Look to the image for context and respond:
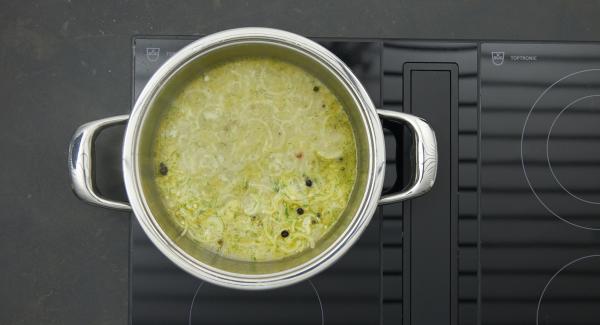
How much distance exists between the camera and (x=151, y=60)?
1028 mm

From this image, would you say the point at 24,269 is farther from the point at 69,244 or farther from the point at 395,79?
the point at 395,79

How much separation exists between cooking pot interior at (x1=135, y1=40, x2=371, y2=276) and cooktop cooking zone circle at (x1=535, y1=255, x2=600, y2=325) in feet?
1.76

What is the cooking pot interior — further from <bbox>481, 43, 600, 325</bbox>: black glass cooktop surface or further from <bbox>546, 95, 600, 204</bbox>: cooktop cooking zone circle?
<bbox>546, 95, 600, 204</bbox>: cooktop cooking zone circle

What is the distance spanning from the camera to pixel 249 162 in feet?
3.22

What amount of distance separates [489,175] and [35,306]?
3.65 ft

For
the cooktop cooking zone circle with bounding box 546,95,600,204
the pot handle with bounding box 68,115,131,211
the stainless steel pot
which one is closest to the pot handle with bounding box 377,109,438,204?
the stainless steel pot

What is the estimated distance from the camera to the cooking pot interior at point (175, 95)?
89cm

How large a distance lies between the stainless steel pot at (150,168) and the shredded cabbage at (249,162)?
0.13ft

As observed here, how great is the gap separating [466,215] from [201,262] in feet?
1.97

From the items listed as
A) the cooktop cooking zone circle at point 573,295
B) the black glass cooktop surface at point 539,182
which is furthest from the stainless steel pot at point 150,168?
the cooktop cooking zone circle at point 573,295

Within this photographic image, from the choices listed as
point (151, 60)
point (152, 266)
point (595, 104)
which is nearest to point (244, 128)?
point (151, 60)

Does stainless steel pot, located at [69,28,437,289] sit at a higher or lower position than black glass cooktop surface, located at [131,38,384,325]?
higher

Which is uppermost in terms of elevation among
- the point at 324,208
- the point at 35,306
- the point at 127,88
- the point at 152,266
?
the point at 127,88

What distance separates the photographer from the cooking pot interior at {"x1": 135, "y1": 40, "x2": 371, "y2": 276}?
2.91ft
